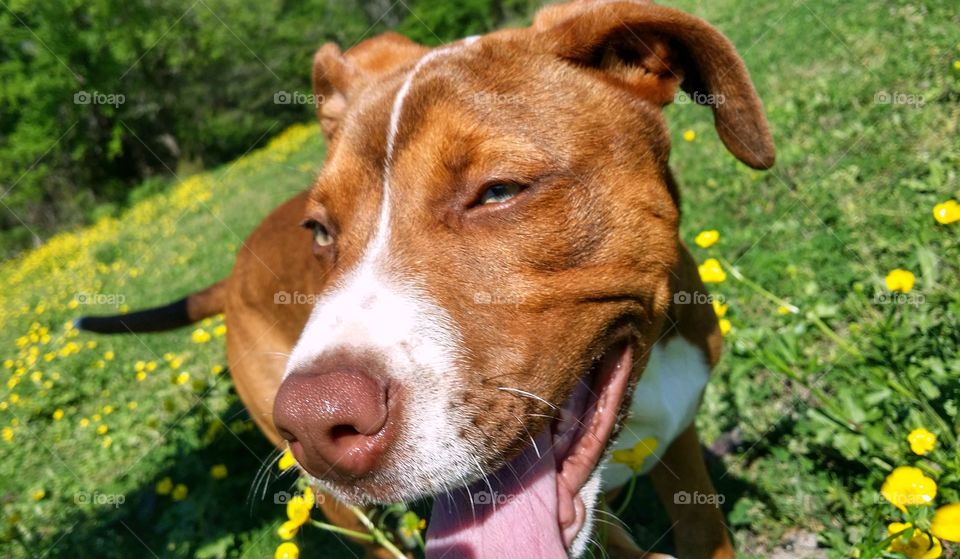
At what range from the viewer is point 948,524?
5.57 feet

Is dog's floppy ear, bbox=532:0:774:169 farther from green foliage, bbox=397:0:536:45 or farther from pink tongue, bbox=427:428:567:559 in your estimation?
green foliage, bbox=397:0:536:45

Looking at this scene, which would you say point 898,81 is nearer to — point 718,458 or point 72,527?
point 718,458

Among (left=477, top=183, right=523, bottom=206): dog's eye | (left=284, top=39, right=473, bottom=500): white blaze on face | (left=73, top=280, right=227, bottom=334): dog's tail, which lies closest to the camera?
(left=284, top=39, right=473, bottom=500): white blaze on face

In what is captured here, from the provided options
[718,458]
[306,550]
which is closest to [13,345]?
[306,550]

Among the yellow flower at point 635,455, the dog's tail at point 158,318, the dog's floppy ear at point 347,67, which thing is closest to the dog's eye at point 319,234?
the dog's floppy ear at point 347,67

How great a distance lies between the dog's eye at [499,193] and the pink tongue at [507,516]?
2.79 feet

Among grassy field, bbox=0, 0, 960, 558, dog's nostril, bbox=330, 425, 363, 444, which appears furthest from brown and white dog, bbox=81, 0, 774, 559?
grassy field, bbox=0, 0, 960, 558

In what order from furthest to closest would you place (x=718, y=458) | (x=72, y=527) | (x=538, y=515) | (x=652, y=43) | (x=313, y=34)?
(x=313, y=34), (x=72, y=527), (x=718, y=458), (x=652, y=43), (x=538, y=515)

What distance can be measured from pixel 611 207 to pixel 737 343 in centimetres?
131

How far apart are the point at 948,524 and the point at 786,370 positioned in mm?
1262

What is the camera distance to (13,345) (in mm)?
13062

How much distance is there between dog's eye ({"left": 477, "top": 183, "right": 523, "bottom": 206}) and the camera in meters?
2.40

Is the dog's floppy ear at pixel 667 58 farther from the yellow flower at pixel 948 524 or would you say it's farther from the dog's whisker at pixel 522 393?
the yellow flower at pixel 948 524

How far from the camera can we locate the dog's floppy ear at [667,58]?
106 inches
